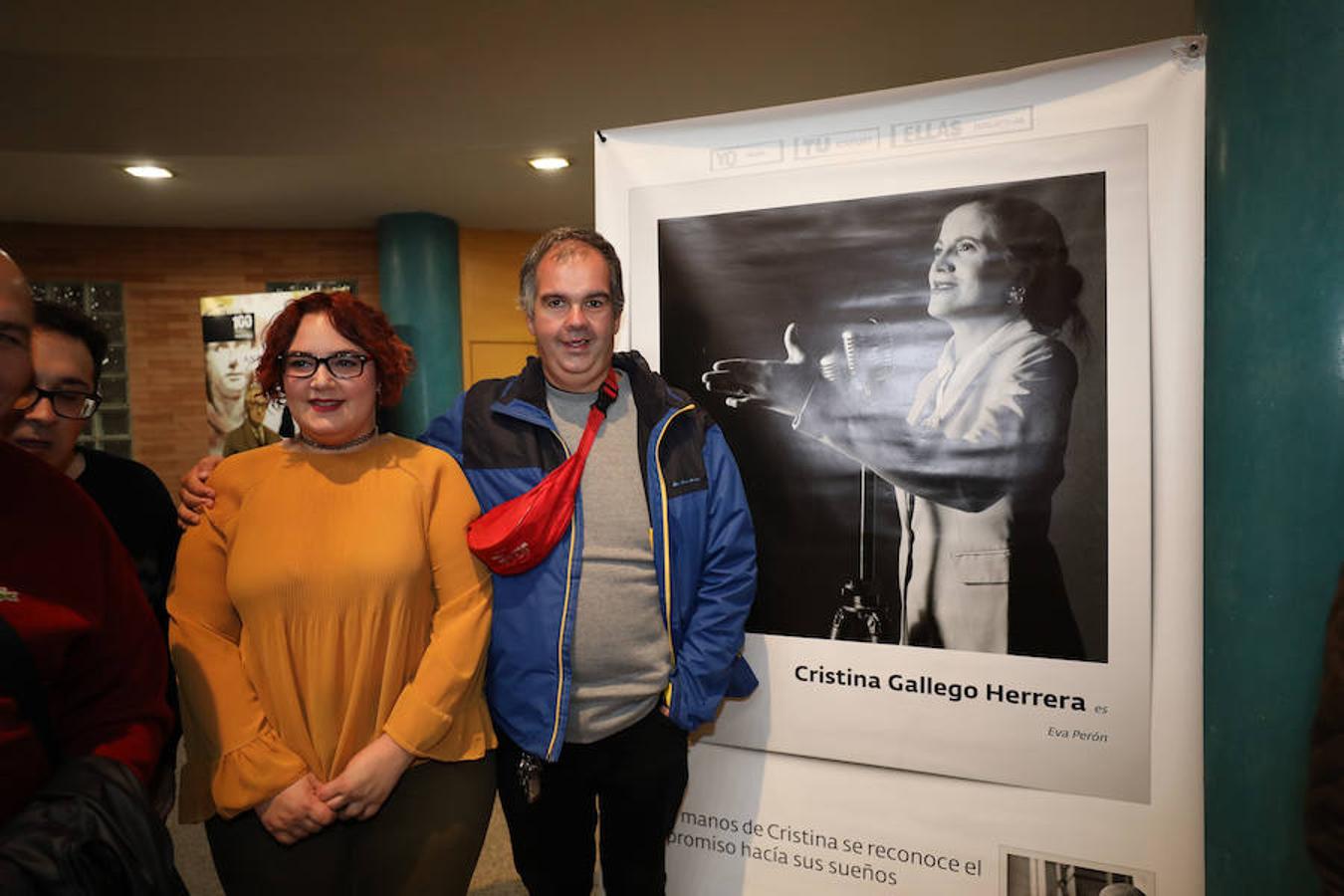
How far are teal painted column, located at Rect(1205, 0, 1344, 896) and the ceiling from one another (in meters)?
2.18

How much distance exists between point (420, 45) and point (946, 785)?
13.1 ft

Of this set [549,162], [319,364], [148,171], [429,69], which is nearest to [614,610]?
[319,364]

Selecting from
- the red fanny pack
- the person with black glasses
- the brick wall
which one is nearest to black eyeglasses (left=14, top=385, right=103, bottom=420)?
the person with black glasses

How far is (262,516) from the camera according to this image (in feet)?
4.48

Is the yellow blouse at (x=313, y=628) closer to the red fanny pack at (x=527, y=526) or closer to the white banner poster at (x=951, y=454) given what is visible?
the red fanny pack at (x=527, y=526)

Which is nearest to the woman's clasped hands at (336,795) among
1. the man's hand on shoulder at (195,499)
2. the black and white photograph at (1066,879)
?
the man's hand on shoulder at (195,499)

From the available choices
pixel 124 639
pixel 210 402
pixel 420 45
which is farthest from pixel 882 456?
pixel 210 402

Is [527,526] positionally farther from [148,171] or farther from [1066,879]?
[148,171]

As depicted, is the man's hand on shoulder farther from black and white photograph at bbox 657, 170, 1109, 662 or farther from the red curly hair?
black and white photograph at bbox 657, 170, 1109, 662

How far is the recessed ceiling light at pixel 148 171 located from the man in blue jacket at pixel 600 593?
4312 millimetres

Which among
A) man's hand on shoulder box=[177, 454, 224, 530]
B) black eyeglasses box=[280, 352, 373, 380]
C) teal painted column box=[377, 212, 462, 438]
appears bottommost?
man's hand on shoulder box=[177, 454, 224, 530]

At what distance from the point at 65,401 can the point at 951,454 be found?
1824 mm

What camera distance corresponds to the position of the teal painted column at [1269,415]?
4.25 ft

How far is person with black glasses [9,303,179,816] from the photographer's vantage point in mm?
1345
